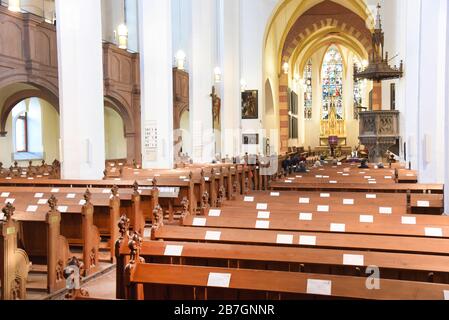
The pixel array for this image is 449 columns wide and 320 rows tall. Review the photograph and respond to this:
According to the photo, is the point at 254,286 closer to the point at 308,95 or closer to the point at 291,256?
the point at 291,256

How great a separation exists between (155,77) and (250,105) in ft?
29.0

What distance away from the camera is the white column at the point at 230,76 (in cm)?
1780

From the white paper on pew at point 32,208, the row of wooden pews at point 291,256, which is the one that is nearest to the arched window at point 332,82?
the row of wooden pews at point 291,256

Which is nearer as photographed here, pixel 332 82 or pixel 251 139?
pixel 251 139

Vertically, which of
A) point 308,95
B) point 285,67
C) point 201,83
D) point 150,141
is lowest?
point 150,141

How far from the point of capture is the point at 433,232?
12.4ft

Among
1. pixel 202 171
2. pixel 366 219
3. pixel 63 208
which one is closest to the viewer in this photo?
pixel 366 219

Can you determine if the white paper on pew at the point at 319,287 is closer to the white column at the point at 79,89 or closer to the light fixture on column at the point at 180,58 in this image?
the white column at the point at 79,89

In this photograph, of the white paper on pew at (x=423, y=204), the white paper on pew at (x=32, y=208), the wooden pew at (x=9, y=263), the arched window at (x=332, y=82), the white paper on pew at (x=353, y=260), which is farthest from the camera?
the arched window at (x=332, y=82)

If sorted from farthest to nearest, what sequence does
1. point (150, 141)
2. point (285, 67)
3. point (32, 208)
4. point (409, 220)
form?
1. point (285, 67)
2. point (150, 141)
3. point (32, 208)
4. point (409, 220)

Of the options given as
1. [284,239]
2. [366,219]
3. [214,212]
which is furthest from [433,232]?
[214,212]

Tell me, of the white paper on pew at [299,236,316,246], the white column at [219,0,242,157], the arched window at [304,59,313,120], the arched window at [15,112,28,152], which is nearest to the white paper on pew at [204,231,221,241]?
the white paper on pew at [299,236,316,246]

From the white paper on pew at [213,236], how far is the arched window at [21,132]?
1259cm

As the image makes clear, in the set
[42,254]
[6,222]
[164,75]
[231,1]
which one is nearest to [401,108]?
[164,75]
